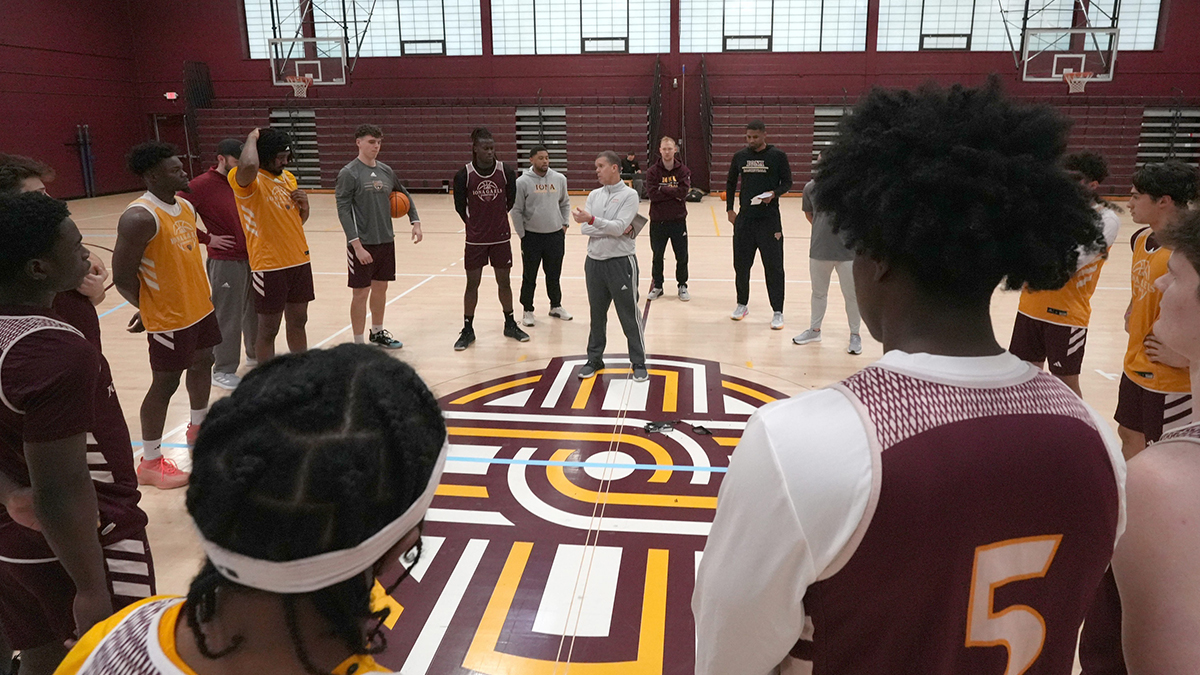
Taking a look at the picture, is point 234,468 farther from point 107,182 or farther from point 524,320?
point 107,182

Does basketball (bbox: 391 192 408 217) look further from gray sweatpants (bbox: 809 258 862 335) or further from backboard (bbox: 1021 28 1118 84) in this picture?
backboard (bbox: 1021 28 1118 84)

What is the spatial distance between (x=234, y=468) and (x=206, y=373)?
4.09m

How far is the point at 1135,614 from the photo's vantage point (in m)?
1.24

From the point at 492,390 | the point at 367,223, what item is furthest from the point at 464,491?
the point at 367,223

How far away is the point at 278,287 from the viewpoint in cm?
570

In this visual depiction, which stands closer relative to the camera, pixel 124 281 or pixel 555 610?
pixel 555 610

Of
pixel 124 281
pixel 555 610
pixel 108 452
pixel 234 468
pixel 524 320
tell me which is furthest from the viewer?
pixel 524 320

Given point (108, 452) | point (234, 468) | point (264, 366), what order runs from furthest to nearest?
point (108, 452)
point (264, 366)
point (234, 468)

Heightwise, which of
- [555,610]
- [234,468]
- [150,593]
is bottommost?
[555,610]

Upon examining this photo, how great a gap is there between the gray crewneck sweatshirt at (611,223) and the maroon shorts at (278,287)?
7.43 ft

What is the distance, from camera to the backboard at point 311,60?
1833 centimetres

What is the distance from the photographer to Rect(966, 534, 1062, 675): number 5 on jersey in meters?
1.08

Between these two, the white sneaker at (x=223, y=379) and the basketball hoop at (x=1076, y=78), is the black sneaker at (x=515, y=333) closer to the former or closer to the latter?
the white sneaker at (x=223, y=379)

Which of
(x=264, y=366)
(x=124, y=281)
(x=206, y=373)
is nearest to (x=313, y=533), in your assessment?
(x=264, y=366)
